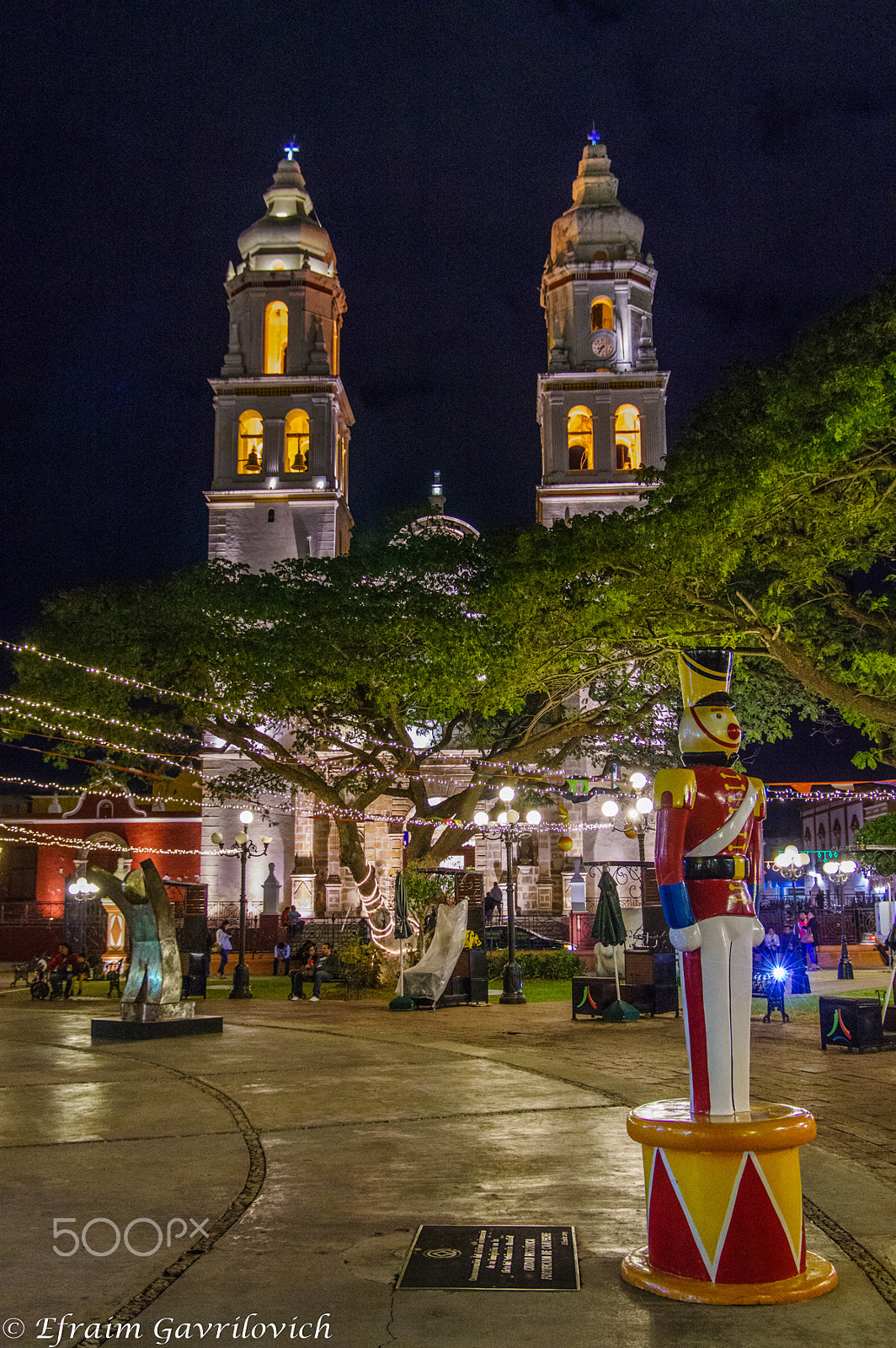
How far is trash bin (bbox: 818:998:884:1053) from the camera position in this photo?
39.6 ft

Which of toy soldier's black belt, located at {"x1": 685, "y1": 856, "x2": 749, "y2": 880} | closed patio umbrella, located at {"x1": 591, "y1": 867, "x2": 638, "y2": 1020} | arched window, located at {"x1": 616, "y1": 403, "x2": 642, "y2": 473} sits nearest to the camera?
toy soldier's black belt, located at {"x1": 685, "y1": 856, "x2": 749, "y2": 880}

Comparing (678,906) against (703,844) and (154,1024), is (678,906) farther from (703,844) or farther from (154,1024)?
(154,1024)

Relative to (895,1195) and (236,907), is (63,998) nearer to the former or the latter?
(236,907)

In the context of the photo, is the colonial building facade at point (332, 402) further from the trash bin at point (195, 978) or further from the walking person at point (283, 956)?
the trash bin at point (195, 978)

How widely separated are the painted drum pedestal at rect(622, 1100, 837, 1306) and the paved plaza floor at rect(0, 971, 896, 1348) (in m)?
0.12

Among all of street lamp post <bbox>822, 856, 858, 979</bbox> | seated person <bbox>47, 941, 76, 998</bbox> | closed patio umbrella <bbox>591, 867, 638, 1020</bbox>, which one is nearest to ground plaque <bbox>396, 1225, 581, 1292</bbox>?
closed patio umbrella <bbox>591, 867, 638, 1020</bbox>

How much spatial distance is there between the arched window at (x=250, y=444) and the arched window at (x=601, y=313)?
42.0ft

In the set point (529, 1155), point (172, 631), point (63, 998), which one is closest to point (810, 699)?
point (172, 631)

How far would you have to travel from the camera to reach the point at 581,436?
40.2 meters

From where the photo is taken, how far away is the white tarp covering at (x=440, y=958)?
18250 millimetres

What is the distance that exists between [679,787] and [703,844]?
11.8 inches

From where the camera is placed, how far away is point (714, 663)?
5.81 meters

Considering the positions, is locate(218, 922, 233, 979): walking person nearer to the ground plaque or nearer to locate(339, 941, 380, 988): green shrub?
locate(339, 941, 380, 988): green shrub

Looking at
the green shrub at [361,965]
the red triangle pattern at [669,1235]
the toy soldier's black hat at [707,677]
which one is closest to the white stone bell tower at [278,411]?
the green shrub at [361,965]
